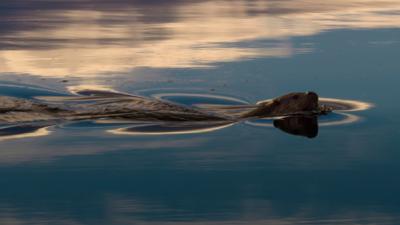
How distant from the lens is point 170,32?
19094mm

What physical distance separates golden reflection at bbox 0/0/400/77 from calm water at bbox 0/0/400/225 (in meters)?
0.03

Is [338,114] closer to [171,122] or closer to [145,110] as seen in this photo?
[171,122]

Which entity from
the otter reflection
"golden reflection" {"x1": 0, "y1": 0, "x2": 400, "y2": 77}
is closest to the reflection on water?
the otter reflection

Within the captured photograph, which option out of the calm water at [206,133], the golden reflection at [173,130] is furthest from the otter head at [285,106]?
the golden reflection at [173,130]

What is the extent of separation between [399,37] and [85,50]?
4.53 m

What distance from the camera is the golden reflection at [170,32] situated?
15914 mm

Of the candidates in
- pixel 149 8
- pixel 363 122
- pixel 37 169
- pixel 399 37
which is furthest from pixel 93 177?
pixel 149 8

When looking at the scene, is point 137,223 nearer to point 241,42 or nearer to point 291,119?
point 291,119

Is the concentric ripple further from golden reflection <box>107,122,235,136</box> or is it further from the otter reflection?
golden reflection <box>107,122,235,136</box>

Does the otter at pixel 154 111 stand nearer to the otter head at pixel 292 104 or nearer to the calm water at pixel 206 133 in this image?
the otter head at pixel 292 104

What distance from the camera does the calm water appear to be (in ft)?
27.1

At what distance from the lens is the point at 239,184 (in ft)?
29.5

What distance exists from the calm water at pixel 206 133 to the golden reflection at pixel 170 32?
0.10ft

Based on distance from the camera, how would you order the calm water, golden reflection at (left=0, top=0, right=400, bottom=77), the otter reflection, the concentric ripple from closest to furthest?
the calm water → the otter reflection → the concentric ripple → golden reflection at (left=0, top=0, right=400, bottom=77)
